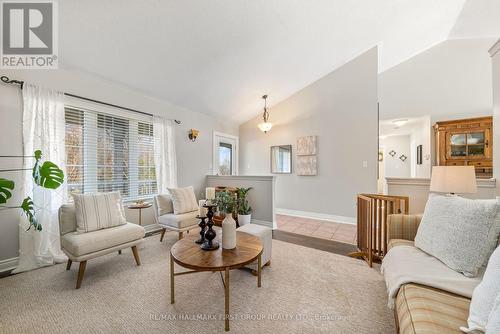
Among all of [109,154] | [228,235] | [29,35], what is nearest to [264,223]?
[228,235]

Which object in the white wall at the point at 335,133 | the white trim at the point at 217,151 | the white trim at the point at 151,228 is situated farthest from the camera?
the white trim at the point at 217,151

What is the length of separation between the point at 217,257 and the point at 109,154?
2.72m

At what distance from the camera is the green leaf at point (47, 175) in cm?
222

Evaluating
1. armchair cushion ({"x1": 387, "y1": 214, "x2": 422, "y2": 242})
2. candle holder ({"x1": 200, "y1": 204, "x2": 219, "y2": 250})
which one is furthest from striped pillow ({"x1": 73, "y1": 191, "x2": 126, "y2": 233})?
armchair cushion ({"x1": 387, "y1": 214, "x2": 422, "y2": 242})

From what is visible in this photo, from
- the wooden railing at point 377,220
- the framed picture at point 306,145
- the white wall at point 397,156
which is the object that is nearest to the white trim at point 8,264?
the wooden railing at point 377,220

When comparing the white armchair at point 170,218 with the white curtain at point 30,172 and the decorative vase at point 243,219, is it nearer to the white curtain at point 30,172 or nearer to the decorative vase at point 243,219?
the decorative vase at point 243,219

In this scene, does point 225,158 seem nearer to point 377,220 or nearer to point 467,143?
point 377,220

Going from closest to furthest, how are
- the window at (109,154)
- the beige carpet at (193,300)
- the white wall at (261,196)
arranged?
the beige carpet at (193,300) < the window at (109,154) < the white wall at (261,196)

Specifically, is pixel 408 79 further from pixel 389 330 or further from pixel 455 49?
pixel 389 330

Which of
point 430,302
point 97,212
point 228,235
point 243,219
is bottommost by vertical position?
point 243,219

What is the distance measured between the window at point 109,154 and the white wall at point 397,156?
7.37m

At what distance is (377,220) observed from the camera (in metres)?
2.54

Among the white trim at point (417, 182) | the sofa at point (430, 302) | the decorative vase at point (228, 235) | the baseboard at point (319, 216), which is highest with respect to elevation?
the white trim at point (417, 182)

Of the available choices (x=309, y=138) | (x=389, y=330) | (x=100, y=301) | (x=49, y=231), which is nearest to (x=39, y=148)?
(x=49, y=231)
